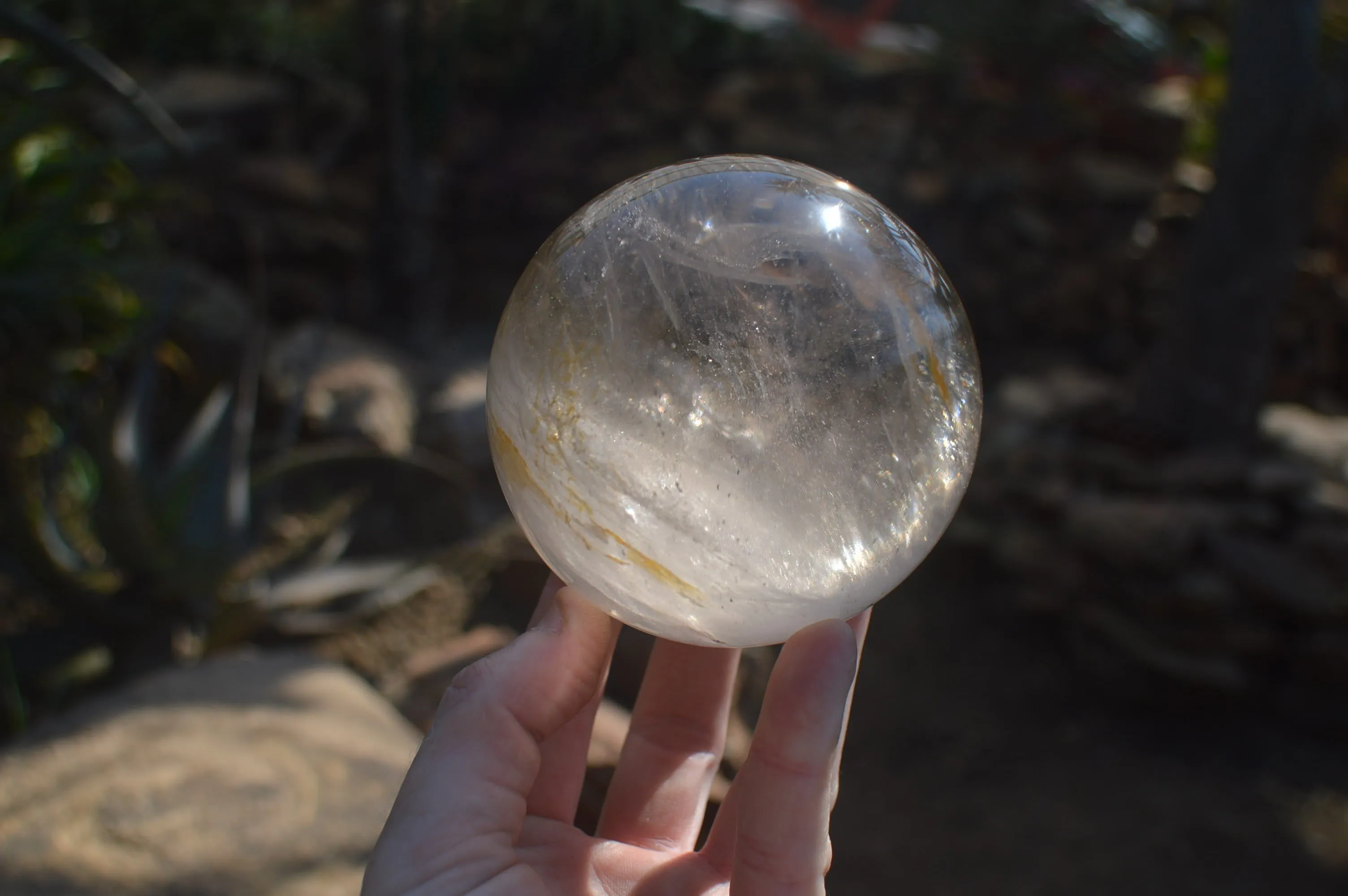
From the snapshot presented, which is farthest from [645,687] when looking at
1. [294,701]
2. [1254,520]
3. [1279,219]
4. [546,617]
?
[1279,219]

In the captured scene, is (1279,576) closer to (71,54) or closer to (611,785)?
(611,785)

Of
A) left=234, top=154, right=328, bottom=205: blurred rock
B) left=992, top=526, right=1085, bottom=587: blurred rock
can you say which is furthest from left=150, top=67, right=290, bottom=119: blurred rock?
left=992, top=526, right=1085, bottom=587: blurred rock

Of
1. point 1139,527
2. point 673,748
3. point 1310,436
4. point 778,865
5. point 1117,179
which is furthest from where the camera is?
point 1117,179

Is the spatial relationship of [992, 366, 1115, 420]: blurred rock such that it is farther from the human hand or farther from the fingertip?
the fingertip

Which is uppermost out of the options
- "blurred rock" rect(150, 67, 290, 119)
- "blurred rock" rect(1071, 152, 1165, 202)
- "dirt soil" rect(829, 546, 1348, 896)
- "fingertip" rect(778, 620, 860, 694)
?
"fingertip" rect(778, 620, 860, 694)

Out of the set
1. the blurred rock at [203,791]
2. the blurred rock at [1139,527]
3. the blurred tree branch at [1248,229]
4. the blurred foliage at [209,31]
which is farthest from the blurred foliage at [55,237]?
the blurred tree branch at [1248,229]

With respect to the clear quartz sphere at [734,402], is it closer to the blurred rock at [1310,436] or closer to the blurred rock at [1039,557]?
the blurred rock at [1039,557]

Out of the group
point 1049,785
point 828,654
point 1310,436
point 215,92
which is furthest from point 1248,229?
point 215,92
